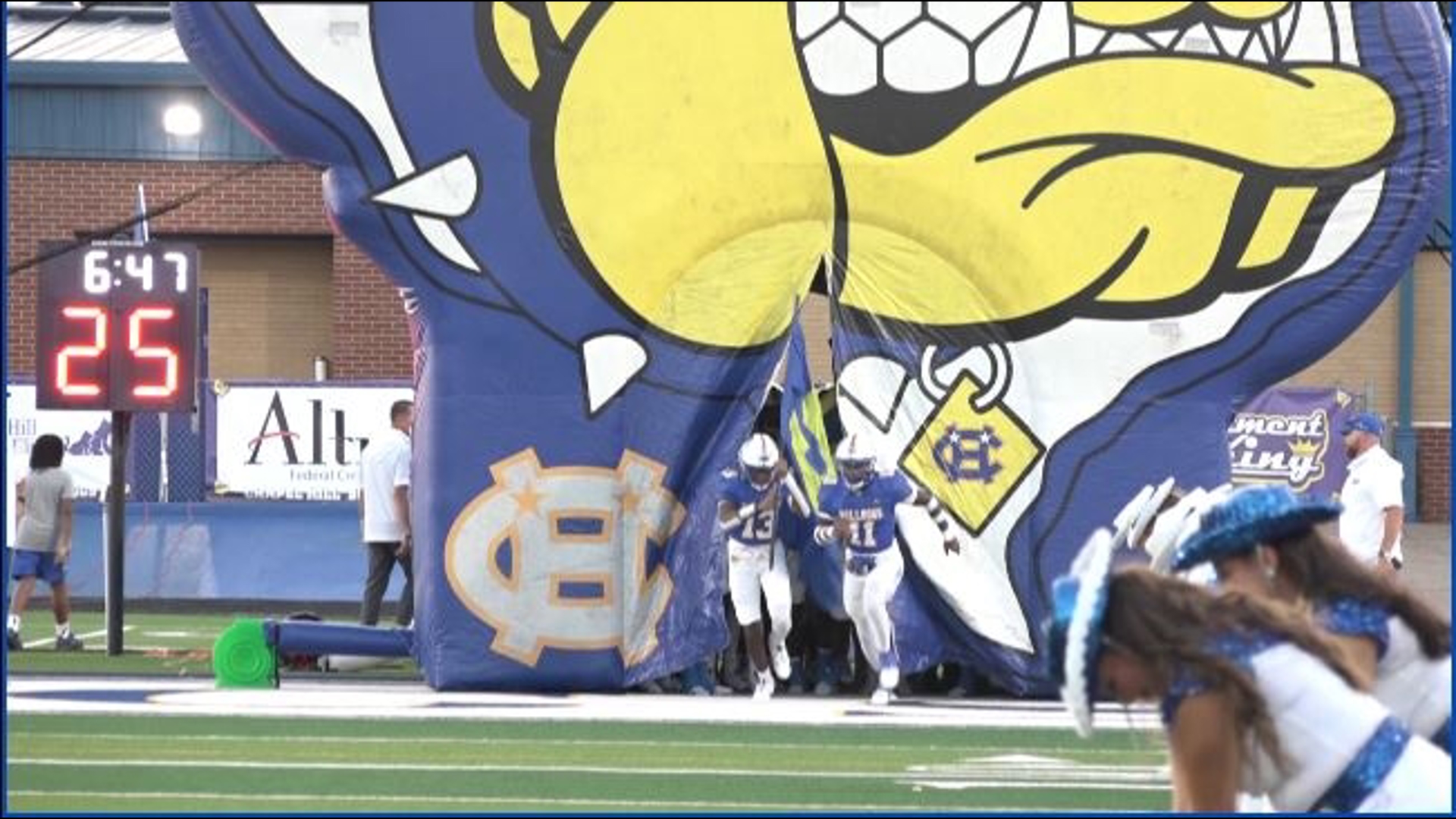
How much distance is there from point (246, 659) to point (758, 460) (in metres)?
2.69

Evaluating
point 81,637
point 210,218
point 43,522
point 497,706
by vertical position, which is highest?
point 210,218

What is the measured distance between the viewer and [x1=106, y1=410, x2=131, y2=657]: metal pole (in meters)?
15.7

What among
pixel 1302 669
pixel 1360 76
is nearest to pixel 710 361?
pixel 1360 76

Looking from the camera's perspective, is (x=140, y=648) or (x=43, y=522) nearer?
(x=140, y=648)

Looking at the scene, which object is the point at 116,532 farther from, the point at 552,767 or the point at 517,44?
the point at 552,767

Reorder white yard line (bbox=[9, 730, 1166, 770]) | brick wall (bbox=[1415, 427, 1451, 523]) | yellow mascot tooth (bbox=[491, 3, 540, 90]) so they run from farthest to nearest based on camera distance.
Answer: brick wall (bbox=[1415, 427, 1451, 523]) → yellow mascot tooth (bbox=[491, 3, 540, 90]) → white yard line (bbox=[9, 730, 1166, 770])

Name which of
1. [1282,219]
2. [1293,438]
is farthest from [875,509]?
[1293,438]

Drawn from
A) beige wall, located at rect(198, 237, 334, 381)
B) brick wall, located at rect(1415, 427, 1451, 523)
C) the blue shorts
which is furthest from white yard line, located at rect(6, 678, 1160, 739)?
brick wall, located at rect(1415, 427, 1451, 523)

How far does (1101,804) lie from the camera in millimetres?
9445

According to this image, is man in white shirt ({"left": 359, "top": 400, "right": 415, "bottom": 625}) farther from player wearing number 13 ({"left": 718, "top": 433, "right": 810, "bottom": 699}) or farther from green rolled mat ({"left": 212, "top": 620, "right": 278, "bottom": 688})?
player wearing number 13 ({"left": 718, "top": 433, "right": 810, "bottom": 699})

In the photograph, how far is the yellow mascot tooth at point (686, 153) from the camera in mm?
13125

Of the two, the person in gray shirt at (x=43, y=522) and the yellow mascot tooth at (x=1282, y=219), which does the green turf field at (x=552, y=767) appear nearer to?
the yellow mascot tooth at (x=1282, y=219)

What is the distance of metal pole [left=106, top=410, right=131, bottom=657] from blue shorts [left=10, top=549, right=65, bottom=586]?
2.96 ft

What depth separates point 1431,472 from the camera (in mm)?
28375
